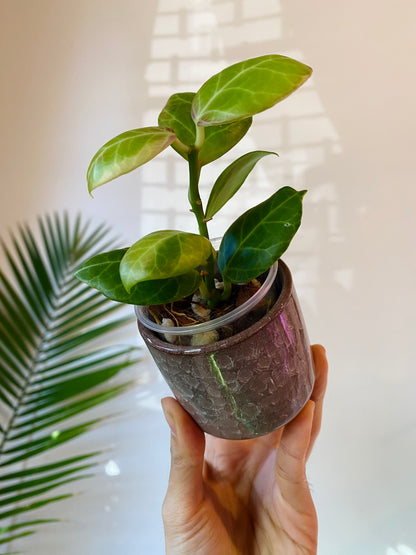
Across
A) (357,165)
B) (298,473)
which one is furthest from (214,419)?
(357,165)

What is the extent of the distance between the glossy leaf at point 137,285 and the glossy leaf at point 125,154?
104 mm

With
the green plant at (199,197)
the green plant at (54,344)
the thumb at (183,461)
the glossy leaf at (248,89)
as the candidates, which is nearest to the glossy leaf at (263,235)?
the green plant at (199,197)

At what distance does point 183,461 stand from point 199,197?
1.18 ft

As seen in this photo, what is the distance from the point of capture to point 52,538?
119 cm

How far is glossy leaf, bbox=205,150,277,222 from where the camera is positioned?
1.52 feet

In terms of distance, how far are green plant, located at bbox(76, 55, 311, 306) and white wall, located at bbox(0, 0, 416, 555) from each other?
2.21 ft

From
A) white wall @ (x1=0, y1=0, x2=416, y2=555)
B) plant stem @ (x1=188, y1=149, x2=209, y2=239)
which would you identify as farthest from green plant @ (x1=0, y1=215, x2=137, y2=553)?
plant stem @ (x1=188, y1=149, x2=209, y2=239)

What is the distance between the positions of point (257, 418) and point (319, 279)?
2.23ft

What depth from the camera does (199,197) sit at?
Result: 1.46 feet

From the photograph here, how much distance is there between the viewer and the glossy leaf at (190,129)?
44 cm

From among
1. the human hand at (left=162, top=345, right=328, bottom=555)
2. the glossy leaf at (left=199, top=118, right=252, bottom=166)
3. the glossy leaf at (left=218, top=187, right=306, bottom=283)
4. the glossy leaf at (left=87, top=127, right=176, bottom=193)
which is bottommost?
the human hand at (left=162, top=345, right=328, bottom=555)

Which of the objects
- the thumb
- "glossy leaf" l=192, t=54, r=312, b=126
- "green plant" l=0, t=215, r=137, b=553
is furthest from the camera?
"green plant" l=0, t=215, r=137, b=553

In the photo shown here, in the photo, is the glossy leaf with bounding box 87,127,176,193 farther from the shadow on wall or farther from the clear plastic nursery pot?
the shadow on wall

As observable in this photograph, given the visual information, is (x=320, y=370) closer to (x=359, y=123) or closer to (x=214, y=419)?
(x=214, y=419)
